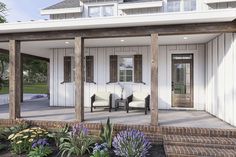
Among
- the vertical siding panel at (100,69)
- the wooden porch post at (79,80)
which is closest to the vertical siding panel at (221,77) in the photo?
the wooden porch post at (79,80)

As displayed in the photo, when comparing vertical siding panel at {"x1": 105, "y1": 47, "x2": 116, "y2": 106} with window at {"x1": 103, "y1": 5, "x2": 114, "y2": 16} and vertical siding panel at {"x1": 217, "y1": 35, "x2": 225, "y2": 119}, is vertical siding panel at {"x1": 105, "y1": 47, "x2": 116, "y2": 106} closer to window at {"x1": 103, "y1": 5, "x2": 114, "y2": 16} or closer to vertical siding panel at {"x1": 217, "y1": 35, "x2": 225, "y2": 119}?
window at {"x1": 103, "y1": 5, "x2": 114, "y2": 16}

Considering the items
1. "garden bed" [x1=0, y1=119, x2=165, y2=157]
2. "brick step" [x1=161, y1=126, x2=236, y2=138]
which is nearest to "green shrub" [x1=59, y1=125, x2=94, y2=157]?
"garden bed" [x1=0, y1=119, x2=165, y2=157]

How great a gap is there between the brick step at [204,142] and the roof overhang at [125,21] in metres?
2.74

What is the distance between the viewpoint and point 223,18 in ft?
16.8

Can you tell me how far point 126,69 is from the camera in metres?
9.05

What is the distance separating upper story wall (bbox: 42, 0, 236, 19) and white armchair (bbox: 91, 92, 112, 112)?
149 inches

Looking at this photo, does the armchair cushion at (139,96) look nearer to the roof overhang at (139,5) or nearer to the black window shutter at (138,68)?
the black window shutter at (138,68)

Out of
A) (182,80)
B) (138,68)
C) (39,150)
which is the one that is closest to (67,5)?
(138,68)

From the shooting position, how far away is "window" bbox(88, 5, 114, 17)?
33.2 feet

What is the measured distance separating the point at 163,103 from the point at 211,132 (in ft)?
11.4

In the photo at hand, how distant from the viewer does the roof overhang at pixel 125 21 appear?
16.6 feet

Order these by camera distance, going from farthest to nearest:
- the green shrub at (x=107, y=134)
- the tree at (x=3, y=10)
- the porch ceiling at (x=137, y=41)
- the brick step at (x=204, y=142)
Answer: the tree at (x=3, y=10), the porch ceiling at (x=137, y=41), the green shrub at (x=107, y=134), the brick step at (x=204, y=142)

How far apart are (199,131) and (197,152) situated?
912mm

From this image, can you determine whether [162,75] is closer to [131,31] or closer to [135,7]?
Answer: [135,7]
